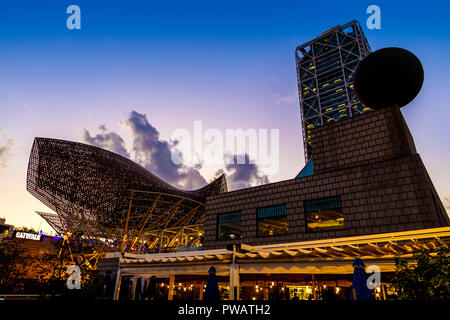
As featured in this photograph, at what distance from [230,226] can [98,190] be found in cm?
2638

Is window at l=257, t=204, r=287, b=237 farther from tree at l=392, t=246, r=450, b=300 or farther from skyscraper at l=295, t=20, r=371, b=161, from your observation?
skyscraper at l=295, t=20, r=371, b=161

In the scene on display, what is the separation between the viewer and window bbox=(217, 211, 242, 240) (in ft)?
59.6

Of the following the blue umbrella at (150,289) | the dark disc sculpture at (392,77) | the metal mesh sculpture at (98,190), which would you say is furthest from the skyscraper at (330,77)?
the blue umbrella at (150,289)

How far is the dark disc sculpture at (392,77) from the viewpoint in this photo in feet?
56.0

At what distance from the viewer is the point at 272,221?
17.1 m

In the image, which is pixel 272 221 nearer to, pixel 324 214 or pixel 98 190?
pixel 324 214

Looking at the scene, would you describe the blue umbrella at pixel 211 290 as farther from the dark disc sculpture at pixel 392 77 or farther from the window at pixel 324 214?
the dark disc sculpture at pixel 392 77

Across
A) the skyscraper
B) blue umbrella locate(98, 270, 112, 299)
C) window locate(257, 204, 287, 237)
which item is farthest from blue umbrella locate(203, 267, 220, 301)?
the skyscraper

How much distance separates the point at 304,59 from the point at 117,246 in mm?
102941

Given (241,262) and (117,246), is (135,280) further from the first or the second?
(117,246)

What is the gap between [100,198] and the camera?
130 feet

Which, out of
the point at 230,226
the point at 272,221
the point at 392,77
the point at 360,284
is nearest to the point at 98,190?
the point at 230,226

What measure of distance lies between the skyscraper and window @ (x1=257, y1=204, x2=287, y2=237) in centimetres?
8289
